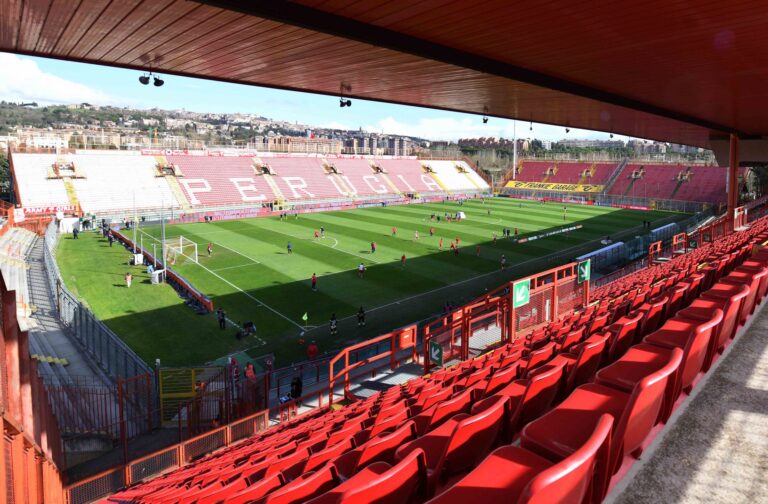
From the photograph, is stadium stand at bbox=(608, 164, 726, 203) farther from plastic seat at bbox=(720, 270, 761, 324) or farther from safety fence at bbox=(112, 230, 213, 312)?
plastic seat at bbox=(720, 270, 761, 324)

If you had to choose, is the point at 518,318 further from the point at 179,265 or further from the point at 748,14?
the point at 179,265

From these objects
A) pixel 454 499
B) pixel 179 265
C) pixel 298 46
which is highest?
pixel 298 46

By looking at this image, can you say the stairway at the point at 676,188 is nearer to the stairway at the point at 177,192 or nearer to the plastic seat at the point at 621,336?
the stairway at the point at 177,192

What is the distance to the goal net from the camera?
1242 inches

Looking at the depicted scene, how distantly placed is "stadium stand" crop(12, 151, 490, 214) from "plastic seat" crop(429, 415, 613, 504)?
5317 cm

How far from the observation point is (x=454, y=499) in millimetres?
1975

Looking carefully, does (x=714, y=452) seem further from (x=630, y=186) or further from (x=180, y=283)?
(x=630, y=186)

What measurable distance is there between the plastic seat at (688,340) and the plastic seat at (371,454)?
6.49 feet

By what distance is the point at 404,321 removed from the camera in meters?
21.4

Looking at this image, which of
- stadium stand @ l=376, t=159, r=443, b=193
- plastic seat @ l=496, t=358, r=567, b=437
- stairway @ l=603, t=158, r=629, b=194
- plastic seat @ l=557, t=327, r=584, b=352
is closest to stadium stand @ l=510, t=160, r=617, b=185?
stairway @ l=603, t=158, r=629, b=194

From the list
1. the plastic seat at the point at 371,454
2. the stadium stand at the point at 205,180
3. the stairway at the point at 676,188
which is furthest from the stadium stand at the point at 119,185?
the stairway at the point at 676,188

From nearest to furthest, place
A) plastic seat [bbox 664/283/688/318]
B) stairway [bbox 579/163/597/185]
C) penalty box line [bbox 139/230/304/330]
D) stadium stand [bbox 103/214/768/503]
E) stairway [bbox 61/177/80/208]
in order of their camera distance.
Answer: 1. stadium stand [bbox 103/214/768/503]
2. plastic seat [bbox 664/283/688/318]
3. penalty box line [bbox 139/230/304/330]
4. stairway [bbox 61/177/80/208]
5. stairway [bbox 579/163/597/185]

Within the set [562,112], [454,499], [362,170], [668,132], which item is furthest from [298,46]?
[362,170]

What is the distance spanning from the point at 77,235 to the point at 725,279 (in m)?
42.5
